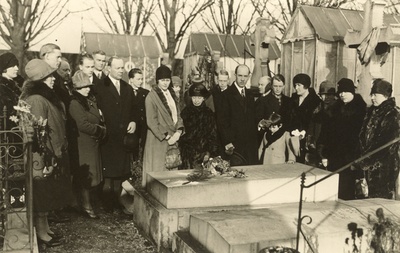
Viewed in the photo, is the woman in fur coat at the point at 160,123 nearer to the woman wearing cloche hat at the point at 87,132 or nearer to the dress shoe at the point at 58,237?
the woman wearing cloche hat at the point at 87,132

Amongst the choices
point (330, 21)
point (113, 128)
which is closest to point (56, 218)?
point (113, 128)

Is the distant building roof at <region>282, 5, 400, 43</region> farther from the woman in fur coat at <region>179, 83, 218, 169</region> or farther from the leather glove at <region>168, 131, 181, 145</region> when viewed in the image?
the leather glove at <region>168, 131, 181, 145</region>

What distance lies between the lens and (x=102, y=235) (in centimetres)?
543

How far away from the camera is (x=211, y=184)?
4.91 meters

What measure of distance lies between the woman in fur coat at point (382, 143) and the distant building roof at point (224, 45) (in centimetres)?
1780

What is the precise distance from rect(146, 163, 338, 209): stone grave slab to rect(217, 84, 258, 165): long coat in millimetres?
1026

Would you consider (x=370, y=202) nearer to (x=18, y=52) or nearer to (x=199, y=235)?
(x=199, y=235)

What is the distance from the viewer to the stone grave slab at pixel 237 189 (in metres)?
4.87

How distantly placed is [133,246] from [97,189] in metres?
1.80

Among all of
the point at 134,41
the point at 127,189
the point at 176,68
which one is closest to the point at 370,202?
the point at 127,189

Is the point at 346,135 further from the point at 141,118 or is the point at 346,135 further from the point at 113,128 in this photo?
the point at 113,128

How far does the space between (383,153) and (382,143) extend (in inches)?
4.6

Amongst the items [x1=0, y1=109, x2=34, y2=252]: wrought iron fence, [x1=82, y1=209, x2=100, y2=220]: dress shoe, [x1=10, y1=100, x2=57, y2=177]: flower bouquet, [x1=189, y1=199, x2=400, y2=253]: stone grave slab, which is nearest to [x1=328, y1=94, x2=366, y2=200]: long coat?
[x1=189, y1=199, x2=400, y2=253]: stone grave slab

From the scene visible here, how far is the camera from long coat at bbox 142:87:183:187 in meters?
5.98
